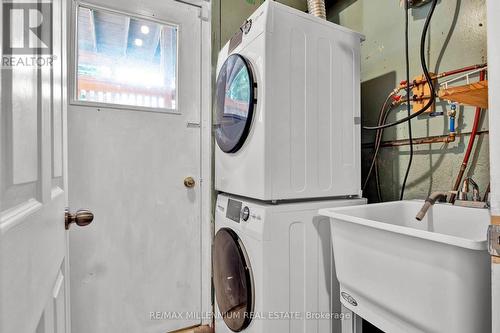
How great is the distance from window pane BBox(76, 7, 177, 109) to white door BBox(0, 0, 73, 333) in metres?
1.02

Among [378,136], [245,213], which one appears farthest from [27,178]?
[378,136]

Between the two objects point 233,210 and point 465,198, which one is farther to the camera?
point 233,210

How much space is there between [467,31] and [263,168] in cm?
113

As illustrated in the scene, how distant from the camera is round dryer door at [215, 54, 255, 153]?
1.24m

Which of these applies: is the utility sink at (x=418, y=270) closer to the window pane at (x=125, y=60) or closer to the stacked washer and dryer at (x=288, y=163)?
the stacked washer and dryer at (x=288, y=163)

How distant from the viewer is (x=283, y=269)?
3.76 ft

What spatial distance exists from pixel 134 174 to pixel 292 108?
1.13 m

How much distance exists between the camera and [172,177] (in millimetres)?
1812

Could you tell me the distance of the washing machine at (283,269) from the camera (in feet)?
3.68

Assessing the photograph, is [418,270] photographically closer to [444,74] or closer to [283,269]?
[283,269]

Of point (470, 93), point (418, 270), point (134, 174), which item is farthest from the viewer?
point (134, 174)

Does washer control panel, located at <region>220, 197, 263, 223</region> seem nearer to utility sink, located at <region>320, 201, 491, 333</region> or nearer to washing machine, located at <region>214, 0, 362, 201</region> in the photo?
washing machine, located at <region>214, 0, 362, 201</region>

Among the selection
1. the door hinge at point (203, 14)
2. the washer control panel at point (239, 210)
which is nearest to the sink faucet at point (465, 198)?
the washer control panel at point (239, 210)

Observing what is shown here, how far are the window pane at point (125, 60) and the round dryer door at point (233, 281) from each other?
1042mm
